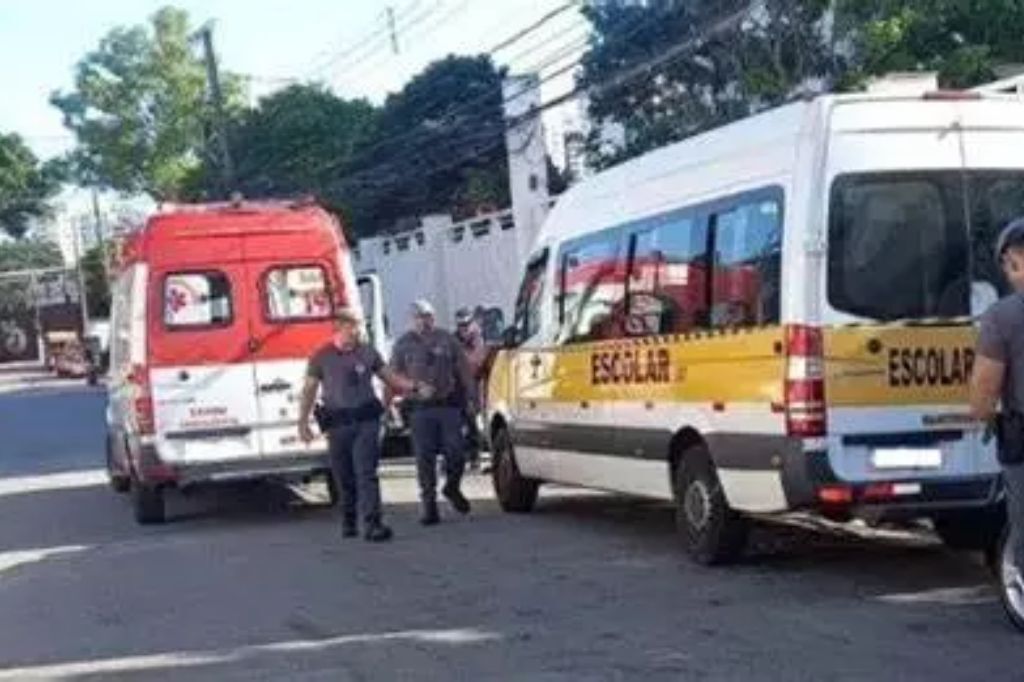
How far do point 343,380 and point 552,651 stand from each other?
16.8 feet

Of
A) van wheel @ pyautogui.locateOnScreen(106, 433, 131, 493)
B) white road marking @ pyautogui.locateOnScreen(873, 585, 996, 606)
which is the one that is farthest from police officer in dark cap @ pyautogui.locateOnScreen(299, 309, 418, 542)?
white road marking @ pyautogui.locateOnScreen(873, 585, 996, 606)

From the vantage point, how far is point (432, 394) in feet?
44.7

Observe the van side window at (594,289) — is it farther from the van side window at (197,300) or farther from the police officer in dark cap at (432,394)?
the van side window at (197,300)

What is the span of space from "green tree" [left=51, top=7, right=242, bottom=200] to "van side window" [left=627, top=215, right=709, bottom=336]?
68488mm

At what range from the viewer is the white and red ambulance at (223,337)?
14633 millimetres

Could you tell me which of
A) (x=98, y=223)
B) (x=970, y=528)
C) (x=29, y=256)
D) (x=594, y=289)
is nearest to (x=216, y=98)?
(x=594, y=289)

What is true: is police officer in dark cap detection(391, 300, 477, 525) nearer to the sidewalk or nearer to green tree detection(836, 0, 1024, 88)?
green tree detection(836, 0, 1024, 88)

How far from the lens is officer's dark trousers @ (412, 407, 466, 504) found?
13.7 meters

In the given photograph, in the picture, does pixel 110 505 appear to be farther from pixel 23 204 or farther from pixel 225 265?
pixel 23 204

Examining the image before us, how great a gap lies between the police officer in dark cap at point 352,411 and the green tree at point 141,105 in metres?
66.3

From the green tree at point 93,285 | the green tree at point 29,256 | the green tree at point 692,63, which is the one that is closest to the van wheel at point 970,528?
the green tree at point 692,63

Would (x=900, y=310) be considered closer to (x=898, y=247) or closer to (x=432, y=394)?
(x=898, y=247)

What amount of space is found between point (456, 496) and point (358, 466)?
157cm

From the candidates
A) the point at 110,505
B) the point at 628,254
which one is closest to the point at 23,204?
the point at 110,505
